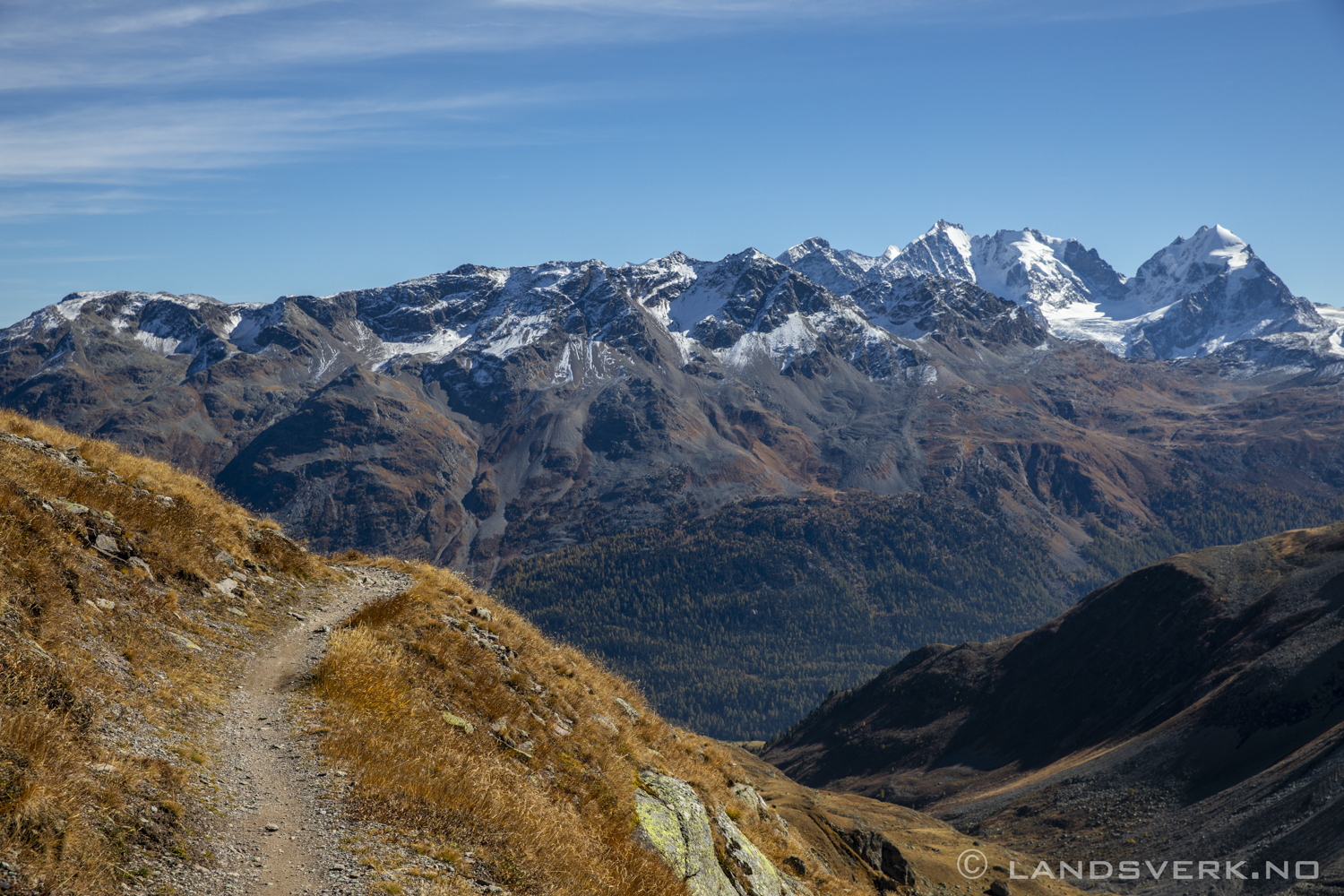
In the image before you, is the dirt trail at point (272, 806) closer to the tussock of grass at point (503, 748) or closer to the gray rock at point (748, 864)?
the tussock of grass at point (503, 748)

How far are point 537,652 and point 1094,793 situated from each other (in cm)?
10543

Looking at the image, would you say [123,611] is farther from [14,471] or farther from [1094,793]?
[1094,793]

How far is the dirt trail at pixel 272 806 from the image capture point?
416 inches

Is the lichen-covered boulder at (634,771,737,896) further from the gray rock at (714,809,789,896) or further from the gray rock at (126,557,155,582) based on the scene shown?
the gray rock at (126,557,155,582)

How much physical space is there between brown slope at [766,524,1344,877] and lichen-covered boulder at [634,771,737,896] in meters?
66.8

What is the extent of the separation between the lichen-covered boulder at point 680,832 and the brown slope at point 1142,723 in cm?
6678

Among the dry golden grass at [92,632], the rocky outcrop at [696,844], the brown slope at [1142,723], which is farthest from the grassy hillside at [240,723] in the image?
the brown slope at [1142,723]

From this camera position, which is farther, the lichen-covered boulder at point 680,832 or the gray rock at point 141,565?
the gray rock at point 141,565

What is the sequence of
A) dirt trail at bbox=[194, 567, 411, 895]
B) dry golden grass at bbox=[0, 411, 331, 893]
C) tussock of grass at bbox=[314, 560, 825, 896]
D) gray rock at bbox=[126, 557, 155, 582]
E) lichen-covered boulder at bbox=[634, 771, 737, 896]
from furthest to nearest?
gray rock at bbox=[126, 557, 155, 582], lichen-covered boulder at bbox=[634, 771, 737, 896], tussock of grass at bbox=[314, 560, 825, 896], dirt trail at bbox=[194, 567, 411, 895], dry golden grass at bbox=[0, 411, 331, 893]

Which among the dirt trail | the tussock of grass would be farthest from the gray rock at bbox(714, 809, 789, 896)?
the dirt trail

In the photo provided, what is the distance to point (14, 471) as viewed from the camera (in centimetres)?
1898

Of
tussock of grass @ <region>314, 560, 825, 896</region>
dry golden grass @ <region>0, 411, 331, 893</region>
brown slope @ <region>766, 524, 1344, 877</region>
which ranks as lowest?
brown slope @ <region>766, 524, 1344, 877</region>

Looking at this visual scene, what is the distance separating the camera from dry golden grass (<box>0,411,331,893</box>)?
9.38 meters

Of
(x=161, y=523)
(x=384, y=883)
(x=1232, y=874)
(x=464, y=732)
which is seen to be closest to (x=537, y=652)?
(x=464, y=732)
